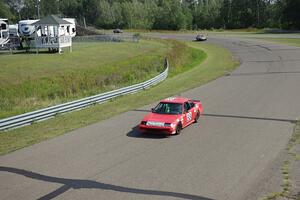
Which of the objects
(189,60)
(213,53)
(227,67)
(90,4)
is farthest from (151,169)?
(90,4)

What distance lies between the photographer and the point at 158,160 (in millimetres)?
13344

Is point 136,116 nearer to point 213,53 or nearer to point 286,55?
point 286,55

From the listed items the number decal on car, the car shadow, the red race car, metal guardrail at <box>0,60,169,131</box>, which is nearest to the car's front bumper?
the red race car

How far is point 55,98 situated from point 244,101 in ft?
42.4

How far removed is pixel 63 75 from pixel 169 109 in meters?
18.3

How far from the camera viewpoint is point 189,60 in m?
51.4

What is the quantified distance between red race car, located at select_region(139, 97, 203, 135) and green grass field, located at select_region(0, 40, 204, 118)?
31.6ft

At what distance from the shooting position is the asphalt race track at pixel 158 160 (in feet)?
35.9

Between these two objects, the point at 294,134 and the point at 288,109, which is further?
the point at 288,109

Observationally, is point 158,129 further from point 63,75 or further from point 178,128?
point 63,75

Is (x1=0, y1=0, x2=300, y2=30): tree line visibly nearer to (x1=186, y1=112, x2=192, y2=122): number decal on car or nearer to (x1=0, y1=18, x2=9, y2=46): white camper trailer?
(x1=0, y1=18, x2=9, y2=46): white camper trailer

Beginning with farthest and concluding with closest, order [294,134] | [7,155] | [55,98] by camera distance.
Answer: [55,98] < [294,134] < [7,155]

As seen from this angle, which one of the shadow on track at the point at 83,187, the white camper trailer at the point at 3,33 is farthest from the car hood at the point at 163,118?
the white camper trailer at the point at 3,33

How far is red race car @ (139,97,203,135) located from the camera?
635 inches
